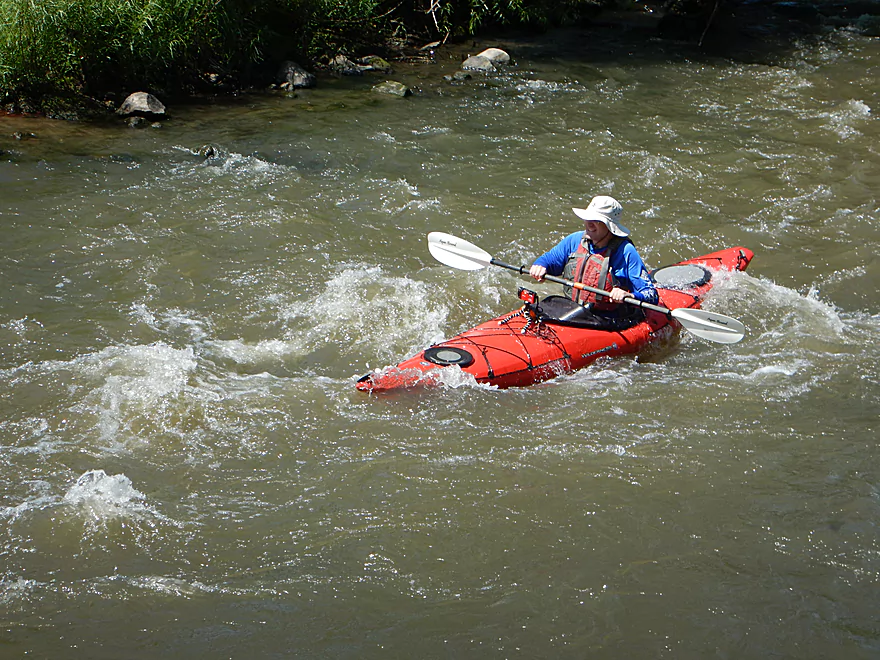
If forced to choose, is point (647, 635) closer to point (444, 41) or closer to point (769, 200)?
point (769, 200)

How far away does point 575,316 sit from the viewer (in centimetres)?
475

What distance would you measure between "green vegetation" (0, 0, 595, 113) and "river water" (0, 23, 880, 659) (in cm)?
91

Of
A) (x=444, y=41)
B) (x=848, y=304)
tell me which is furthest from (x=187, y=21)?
(x=848, y=304)

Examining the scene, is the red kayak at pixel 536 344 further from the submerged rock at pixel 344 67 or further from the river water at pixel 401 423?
the submerged rock at pixel 344 67

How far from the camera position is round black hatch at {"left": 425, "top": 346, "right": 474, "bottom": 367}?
4398 millimetres

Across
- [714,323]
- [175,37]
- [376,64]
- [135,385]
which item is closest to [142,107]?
[175,37]

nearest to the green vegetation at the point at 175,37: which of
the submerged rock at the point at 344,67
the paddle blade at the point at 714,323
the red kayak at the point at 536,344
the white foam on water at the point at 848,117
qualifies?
the submerged rock at the point at 344,67

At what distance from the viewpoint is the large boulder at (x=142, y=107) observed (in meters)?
8.72

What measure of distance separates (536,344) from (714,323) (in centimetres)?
102

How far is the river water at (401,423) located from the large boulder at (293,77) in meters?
2.30

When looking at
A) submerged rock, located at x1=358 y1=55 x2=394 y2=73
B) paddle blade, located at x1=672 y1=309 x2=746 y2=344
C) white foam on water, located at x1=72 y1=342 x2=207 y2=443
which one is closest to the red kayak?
paddle blade, located at x1=672 y1=309 x2=746 y2=344

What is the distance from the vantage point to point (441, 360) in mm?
4410

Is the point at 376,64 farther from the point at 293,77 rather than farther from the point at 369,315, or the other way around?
the point at 369,315

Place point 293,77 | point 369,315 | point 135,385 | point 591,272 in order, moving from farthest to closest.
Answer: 1. point 293,77
2. point 369,315
3. point 591,272
4. point 135,385
